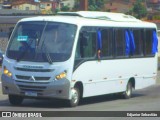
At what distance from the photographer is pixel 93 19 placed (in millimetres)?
20766

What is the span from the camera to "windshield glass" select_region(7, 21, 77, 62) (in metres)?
18.6

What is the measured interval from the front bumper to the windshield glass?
2.25 feet

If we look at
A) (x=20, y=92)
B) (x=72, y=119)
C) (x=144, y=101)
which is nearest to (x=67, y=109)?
(x=20, y=92)

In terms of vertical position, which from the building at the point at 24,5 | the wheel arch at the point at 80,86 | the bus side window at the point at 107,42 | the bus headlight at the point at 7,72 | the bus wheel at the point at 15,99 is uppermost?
the bus side window at the point at 107,42

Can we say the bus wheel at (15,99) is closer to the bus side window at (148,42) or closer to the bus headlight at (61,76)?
the bus headlight at (61,76)

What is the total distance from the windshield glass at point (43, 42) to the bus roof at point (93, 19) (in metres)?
0.21

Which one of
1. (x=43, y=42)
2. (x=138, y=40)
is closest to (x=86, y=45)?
(x=43, y=42)

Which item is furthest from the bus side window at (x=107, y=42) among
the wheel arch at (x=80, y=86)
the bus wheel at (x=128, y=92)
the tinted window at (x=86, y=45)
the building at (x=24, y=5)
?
the building at (x=24, y=5)

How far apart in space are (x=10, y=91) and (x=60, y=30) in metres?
2.27

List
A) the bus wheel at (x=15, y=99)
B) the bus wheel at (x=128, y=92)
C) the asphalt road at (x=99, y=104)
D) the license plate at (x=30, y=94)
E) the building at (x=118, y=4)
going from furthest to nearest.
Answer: the building at (x=118, y=4) < the bus wheel at (x=128, y=92) < the bus wheel at (x=15, y=99) < the license plate at (x=30, y=94) < the asphalt road at (x=99, y=104)

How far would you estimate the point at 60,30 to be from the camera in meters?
19.0

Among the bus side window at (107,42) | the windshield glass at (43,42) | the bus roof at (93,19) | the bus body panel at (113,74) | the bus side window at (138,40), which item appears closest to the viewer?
the windshield glass at (43,42)

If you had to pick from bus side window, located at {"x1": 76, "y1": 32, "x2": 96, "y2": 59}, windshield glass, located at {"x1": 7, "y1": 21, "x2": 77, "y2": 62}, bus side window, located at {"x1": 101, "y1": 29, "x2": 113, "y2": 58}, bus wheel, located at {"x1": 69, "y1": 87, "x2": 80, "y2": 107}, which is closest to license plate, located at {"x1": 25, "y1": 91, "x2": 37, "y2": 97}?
windshield glass, located at {"x1": 7, "y1": 21, "x2": 77, "y2": 62}

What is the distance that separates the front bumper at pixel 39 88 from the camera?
1817cm
